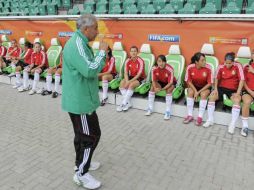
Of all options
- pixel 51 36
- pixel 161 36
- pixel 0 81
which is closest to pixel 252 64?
pixel 161 36

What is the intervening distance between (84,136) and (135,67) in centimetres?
346

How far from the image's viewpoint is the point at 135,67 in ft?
20.2

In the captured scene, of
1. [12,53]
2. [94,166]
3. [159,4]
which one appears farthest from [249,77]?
[12,53]

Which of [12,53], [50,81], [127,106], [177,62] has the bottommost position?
[127,106]

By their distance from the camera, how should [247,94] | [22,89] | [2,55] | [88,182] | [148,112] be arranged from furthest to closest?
[2,55]
[22,89]
[148,112]
[247,94]
[88,182]

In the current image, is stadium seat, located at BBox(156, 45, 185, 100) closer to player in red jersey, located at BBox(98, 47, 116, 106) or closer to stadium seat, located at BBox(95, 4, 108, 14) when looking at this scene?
player in red jersey, located at BBox(98, 47, 116, 106)

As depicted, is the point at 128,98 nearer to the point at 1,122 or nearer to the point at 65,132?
the point at 65,132

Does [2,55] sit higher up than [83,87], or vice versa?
[2,55]

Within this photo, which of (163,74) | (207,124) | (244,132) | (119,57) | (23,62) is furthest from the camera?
(23,62)

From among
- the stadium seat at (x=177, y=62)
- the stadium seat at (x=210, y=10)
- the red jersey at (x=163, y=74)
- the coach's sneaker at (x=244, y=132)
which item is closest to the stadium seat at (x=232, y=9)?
the stadium seat at (x=210, y=10)

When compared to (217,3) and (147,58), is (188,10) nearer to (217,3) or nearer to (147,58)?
(217,3)

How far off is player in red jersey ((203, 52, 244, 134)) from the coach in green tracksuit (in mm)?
2672

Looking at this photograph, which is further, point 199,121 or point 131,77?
point 131,77

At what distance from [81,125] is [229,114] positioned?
3.09m
